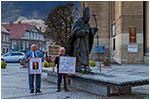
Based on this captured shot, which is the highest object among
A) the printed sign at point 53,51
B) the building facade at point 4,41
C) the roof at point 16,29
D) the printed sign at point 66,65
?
the roof at point 16,29

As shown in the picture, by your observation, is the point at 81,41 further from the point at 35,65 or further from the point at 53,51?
the point at 53,51

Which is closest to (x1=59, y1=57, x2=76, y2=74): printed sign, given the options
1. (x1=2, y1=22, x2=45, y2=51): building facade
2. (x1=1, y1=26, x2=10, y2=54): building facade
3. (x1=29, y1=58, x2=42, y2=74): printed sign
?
(x1=29, y1=58, x2=42, y2=74): printed sign

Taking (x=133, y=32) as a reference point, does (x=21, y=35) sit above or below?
above

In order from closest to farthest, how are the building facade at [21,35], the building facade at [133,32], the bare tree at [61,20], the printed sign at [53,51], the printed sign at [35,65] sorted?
the printed sign at [35,65]
the printed sign at [53,51]
the building facade at [133,32]
the bare tree at [61,20]
the building facade at [21,35]

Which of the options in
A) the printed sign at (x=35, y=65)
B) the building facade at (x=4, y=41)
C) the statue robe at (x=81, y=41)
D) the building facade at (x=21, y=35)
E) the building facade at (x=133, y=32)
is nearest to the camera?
the printed sign at (x=35, y=65)

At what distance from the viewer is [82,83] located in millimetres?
8305

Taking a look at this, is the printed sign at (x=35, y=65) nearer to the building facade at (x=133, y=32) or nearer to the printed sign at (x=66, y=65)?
the printed sign at (x=66, y=65)

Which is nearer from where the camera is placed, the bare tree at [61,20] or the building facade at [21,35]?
the bare tree at [61,20]

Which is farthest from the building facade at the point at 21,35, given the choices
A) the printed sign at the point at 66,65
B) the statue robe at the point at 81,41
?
the printed sign at the point at 66,65

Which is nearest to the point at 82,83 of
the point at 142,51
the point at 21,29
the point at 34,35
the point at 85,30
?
the point at 85,30

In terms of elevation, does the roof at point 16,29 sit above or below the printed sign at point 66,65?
above

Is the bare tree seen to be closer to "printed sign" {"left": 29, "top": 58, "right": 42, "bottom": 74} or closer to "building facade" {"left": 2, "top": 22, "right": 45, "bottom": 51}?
"building facade" {"left": 2, "top": 22, "right": 45, "bottom": 51}

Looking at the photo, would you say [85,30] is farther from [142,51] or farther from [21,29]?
[21,29]

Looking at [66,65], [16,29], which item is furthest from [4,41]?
[66,65]
